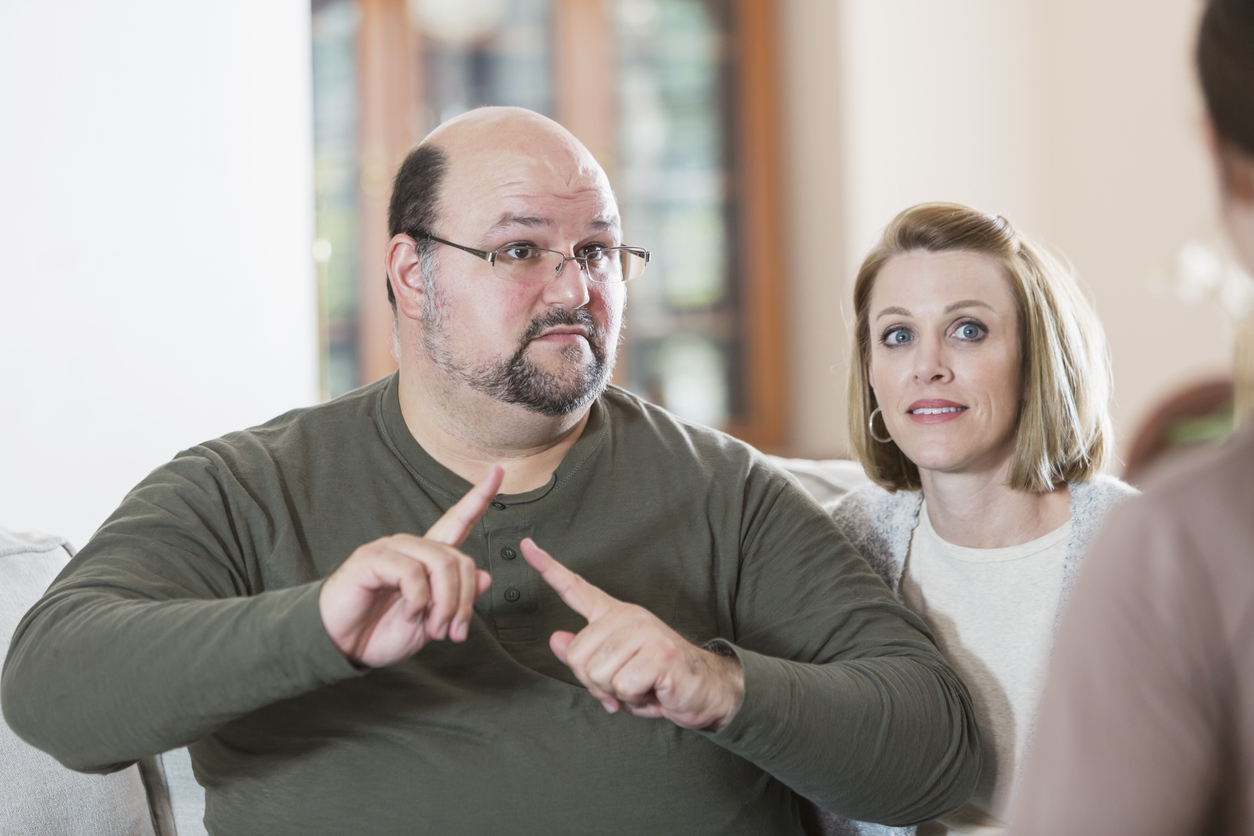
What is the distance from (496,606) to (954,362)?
2.03 feet

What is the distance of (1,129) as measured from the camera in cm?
170

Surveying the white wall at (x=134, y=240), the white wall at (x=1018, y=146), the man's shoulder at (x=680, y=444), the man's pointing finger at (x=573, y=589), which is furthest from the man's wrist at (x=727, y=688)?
the white wall at (x=1018, y=146)

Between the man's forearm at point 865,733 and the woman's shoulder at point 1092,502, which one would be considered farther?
the woman's shoulder at point 1092,502

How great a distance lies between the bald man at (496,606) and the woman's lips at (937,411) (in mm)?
187

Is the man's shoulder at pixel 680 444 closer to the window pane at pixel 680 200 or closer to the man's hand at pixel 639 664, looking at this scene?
the man's hand at pixel 639 664

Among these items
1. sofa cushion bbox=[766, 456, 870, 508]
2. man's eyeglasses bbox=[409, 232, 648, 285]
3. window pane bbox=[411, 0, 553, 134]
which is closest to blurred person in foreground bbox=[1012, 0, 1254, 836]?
man's eyeglasses bbox=[409, 232, 648, 285]

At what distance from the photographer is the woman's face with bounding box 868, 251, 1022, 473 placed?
138cm

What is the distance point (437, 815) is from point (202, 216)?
1.26 metres

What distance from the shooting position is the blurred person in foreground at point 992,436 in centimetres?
137

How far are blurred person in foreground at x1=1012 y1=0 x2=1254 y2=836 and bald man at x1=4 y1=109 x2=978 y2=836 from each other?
554mm

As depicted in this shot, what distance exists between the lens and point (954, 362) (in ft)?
4.56

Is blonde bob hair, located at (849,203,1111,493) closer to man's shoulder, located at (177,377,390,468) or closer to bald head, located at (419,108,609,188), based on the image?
bald head, located at (419,108,609,188)

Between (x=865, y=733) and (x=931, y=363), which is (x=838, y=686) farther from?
(x=931, y=363)

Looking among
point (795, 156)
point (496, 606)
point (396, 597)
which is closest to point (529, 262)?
point (496, 606)
